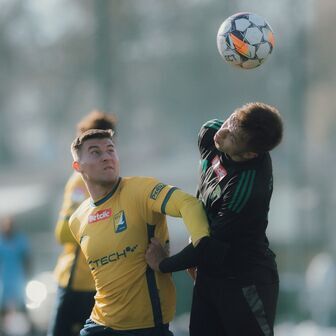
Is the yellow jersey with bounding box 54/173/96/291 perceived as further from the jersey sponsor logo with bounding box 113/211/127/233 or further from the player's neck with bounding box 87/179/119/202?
the jersey sponsor logo with bounding box 113/211/127/233

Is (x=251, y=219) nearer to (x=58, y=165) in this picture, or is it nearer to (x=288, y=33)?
(x=288, y=33)

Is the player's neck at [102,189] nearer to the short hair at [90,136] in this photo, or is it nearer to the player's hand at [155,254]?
the short hair at [90,136]

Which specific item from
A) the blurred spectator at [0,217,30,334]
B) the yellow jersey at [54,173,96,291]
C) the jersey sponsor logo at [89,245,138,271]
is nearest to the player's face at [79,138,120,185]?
the jersey sponsor logo at [89,245,138,271]

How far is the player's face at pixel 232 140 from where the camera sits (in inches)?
237

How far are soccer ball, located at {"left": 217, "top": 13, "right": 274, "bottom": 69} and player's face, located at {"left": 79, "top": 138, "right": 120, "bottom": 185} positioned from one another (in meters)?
0.93

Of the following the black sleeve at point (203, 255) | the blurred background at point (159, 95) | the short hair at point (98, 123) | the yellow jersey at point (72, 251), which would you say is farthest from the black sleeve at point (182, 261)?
the blurred background at point (159, 95)

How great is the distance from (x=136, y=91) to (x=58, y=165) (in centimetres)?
239

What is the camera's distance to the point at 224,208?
604 cm

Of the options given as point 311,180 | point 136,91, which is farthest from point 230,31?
point 136,91

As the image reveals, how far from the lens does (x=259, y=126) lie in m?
5.99

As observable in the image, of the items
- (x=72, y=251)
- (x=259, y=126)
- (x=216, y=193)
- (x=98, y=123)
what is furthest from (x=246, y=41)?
(x=72, y=251)

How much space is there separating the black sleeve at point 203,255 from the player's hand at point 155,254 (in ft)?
0.48

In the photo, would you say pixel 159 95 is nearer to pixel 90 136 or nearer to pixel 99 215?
pixel 90 136

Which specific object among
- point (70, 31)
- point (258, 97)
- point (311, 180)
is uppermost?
point (70, 31)
